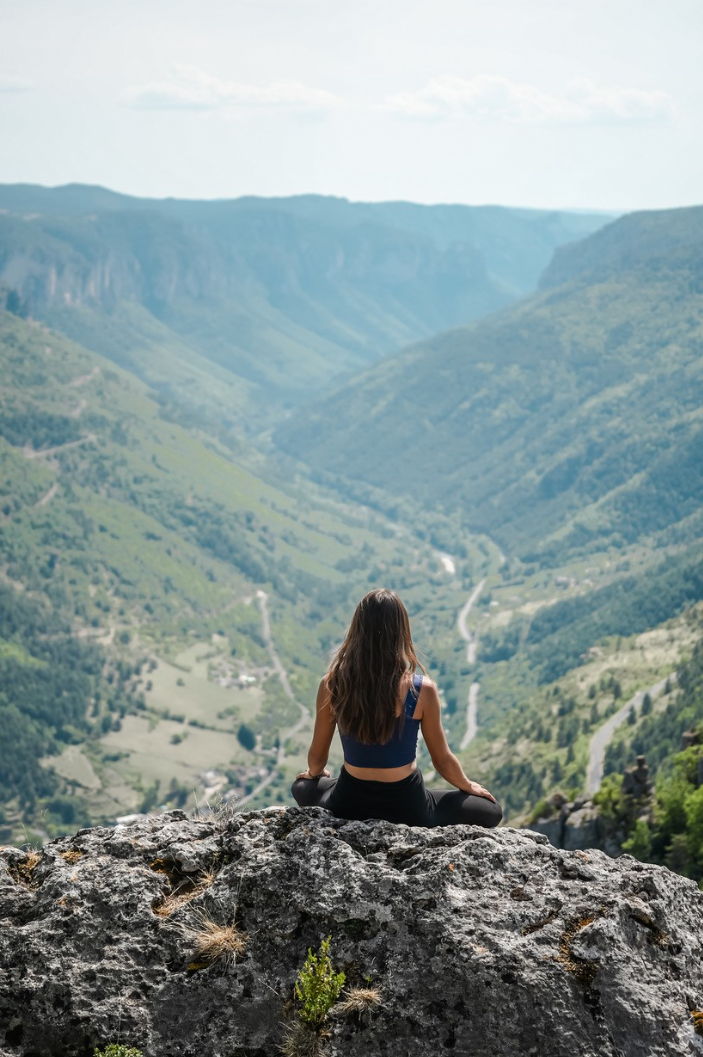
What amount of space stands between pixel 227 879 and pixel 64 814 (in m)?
170

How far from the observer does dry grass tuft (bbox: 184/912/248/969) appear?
1041cm

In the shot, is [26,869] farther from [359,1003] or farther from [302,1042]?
[359,1003]

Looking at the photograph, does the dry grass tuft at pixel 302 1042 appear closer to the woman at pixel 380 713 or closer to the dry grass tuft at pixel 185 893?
the dry grass tuft at pixel 185 893

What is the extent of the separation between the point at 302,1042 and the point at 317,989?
54cm

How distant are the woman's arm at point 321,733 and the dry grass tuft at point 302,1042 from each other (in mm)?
3277

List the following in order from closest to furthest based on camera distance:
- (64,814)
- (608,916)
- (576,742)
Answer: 1. (608,916)
2. (576,742)
3. (64,814)

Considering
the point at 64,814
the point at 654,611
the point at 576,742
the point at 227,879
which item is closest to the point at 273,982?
the point at 227,879

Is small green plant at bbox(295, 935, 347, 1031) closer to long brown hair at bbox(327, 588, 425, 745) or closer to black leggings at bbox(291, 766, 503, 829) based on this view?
black leggings at bbox(291, 766, 503, 829)

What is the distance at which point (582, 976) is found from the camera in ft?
31.4

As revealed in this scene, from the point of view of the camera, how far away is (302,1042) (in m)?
9.66

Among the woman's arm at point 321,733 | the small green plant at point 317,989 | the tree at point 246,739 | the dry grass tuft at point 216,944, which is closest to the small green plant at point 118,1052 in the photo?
the dry grass tuft at point 216,944

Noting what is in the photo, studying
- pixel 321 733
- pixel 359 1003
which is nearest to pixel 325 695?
pixel 321 733

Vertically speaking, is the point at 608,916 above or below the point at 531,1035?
above

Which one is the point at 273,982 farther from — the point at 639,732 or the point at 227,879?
the point at 639,732
